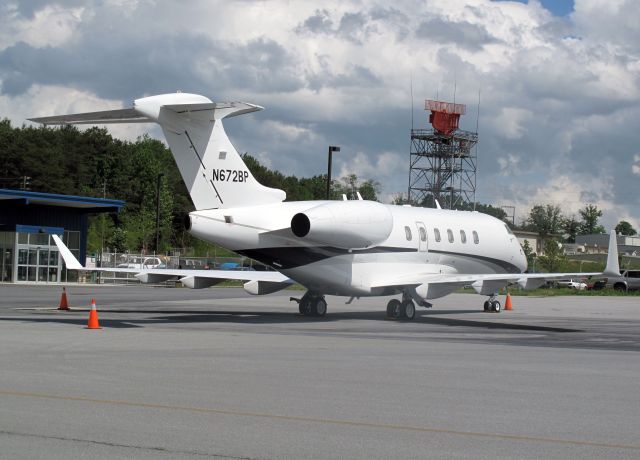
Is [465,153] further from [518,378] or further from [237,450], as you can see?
[237,450]

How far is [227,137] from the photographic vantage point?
2517 centimetres

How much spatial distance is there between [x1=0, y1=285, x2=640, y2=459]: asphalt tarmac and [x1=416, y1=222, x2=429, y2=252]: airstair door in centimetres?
676

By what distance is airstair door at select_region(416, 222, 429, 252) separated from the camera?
30.6 metres

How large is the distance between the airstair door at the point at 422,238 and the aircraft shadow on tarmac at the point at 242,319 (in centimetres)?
226

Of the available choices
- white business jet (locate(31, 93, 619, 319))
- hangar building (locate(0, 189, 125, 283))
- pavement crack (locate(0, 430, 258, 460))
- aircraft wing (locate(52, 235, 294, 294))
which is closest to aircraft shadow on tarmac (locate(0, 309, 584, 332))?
white business jet (locate(31, 93, 619, 319))

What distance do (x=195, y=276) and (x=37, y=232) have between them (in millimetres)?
38996

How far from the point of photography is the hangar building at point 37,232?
6184 cm

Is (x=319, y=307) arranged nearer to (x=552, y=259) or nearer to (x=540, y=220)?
(x=552, y=259)

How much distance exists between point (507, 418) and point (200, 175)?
16.0 m

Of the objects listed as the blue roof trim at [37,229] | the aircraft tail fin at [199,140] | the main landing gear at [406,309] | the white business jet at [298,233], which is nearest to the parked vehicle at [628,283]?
the white business jet at [298,233]

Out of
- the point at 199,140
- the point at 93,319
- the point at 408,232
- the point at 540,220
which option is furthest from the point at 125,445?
the point at 540,220

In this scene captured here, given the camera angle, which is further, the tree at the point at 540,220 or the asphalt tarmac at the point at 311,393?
the tree at the point at 540,220

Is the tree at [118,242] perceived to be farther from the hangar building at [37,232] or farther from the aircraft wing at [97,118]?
the aircraft wing at [97,118]

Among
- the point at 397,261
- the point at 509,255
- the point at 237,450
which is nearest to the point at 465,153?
the point at 509,255
